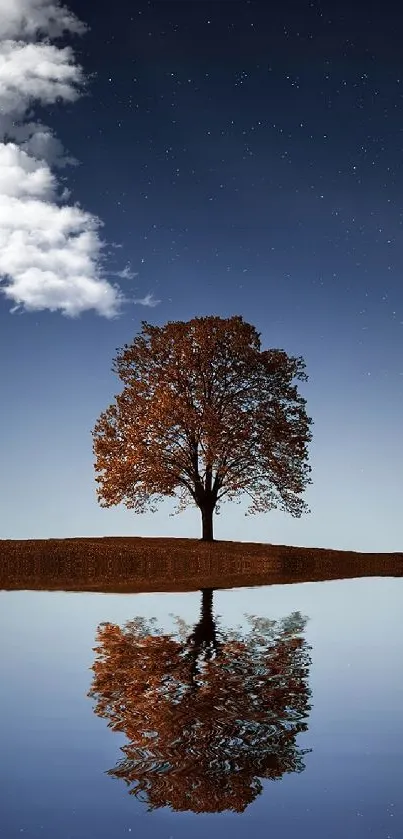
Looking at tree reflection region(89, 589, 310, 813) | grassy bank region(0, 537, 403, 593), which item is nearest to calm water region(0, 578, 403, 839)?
tree reflection region(89, 589, 310, 813)

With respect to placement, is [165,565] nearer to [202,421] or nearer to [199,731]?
[202,421]

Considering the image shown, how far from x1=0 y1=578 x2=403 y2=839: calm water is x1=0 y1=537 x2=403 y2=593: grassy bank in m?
16.7

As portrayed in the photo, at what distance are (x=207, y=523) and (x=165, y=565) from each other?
7000 mm

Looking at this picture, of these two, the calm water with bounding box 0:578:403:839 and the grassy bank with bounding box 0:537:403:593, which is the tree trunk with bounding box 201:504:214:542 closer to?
the grassy bank with bounding box 0:537:403:593

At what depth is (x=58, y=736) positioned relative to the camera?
8852 mm

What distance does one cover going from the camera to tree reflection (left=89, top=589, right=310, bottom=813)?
23.4ft

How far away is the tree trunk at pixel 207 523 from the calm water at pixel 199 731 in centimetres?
3014

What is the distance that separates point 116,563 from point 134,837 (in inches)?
1486

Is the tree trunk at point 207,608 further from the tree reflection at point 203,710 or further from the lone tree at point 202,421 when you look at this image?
the lone tree at point 202,421

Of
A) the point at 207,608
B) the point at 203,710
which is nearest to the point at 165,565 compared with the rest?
the point at 207,608

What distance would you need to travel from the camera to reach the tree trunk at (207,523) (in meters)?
47.8

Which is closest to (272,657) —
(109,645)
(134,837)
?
(109,645)

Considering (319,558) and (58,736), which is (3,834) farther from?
(319,558)

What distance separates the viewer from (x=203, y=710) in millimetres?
9555
